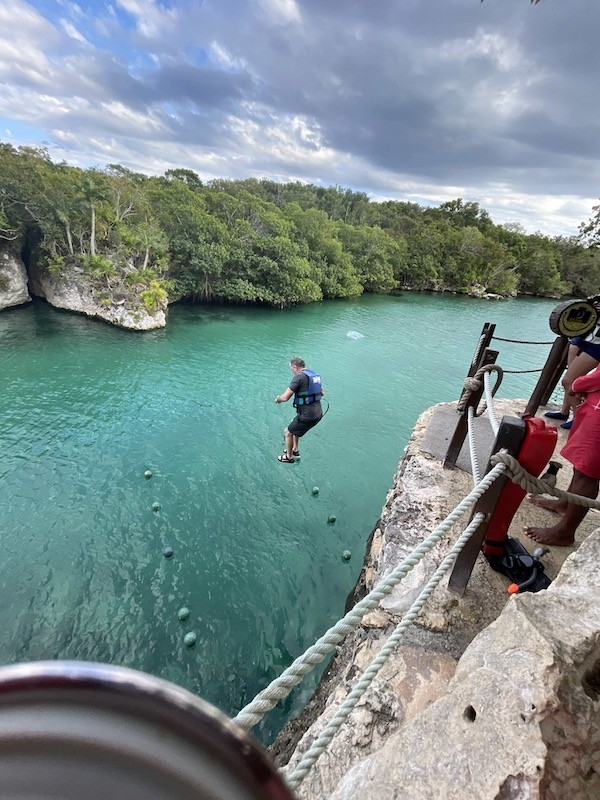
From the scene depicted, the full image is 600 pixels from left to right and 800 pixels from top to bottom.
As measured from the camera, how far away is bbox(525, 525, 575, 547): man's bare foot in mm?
3025

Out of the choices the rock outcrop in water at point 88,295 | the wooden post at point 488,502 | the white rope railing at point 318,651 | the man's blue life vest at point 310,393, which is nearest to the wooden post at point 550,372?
the man's blue life vest at point 310,393

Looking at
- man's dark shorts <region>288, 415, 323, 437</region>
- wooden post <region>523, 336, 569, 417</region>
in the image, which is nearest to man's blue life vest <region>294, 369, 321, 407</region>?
man's dark shorts <region>288, 415, 323, 437</region>

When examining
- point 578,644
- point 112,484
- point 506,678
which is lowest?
point 112,484

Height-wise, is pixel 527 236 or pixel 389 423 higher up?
pixel 527 236

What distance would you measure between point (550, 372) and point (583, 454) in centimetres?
319

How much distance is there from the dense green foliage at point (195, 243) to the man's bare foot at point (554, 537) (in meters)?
11.9

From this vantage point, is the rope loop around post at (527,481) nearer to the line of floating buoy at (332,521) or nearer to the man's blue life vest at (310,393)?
the man's blue life vest at (310,393)

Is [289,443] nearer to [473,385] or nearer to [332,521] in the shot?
[332,521]

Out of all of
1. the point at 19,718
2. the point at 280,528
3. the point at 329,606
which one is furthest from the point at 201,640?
the point at 19,718

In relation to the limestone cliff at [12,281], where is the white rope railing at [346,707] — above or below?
above

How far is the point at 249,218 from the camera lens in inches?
1157

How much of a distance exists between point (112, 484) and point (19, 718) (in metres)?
9.04

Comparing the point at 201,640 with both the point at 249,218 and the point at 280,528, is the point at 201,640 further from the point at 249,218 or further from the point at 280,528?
the point at 249,218

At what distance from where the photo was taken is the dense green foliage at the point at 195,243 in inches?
807
